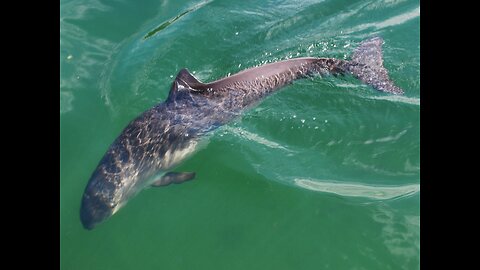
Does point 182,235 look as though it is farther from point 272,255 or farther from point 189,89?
point 189,89

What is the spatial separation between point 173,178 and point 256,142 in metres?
1.65

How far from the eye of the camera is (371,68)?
27.6 ft

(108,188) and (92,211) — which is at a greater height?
(108,188)

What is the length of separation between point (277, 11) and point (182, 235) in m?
5.57

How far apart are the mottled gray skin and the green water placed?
0.23 metres

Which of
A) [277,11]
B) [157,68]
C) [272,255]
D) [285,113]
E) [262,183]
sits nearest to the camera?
[272,255]

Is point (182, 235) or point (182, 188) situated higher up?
point (182, 188)

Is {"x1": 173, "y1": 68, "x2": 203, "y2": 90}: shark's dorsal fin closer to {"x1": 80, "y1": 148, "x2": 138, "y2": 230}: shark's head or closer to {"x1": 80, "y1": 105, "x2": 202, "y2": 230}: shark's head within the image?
{"x1": 80, "y1": 105, "x2": 202, "y2": 230}: shark's head

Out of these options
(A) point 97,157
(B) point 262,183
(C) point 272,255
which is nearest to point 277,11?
(B) point 262,183

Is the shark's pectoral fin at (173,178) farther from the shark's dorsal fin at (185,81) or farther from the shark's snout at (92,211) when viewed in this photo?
the shark's dorsal fin at (185,81)

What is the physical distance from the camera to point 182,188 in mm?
7410

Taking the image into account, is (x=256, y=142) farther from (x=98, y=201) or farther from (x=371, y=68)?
(x=98, y=201)

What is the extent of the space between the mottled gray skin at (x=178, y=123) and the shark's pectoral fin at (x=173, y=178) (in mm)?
266

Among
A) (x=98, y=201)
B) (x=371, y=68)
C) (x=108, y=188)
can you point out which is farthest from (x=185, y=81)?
(x=371, y=68)
